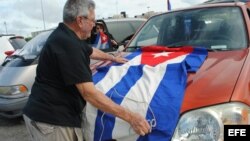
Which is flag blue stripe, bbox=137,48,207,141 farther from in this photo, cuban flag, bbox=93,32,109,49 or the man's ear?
cuban flag, bbox=93,32,109,49

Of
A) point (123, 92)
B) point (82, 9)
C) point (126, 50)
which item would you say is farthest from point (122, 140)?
point (126, 50)

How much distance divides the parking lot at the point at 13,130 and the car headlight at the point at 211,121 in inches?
144

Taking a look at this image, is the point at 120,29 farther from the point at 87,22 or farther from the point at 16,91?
the point at 87,22

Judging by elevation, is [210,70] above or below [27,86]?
above

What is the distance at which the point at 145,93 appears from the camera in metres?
2.58

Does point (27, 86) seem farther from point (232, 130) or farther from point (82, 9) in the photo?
point (232, 130)

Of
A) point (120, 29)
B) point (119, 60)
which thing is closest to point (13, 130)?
point (119, 60)

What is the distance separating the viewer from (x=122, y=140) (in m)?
2.49

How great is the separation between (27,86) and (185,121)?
4.28 metres

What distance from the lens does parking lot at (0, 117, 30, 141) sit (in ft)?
18.6

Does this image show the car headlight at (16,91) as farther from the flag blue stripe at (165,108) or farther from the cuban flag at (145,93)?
the flag blue stripe at (165,108)

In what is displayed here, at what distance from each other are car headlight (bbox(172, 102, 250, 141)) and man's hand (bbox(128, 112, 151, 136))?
0.61 feet

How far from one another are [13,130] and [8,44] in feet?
11.7

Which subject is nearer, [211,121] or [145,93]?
[211,121]
